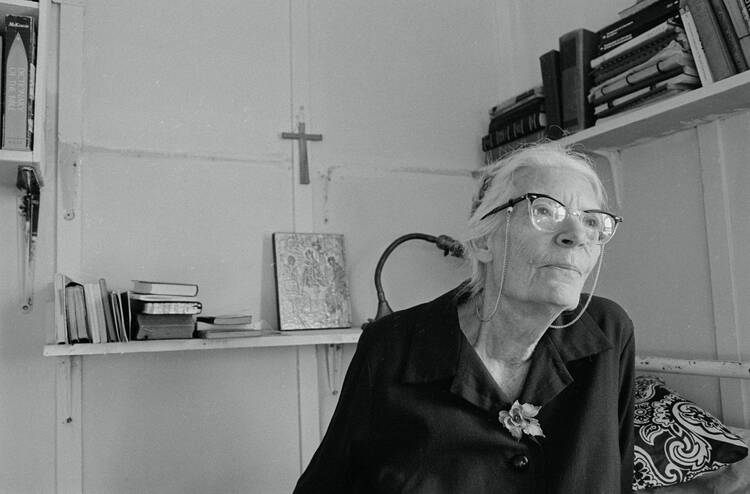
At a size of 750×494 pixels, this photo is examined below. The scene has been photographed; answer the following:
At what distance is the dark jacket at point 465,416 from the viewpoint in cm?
124

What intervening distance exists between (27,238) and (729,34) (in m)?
2.15

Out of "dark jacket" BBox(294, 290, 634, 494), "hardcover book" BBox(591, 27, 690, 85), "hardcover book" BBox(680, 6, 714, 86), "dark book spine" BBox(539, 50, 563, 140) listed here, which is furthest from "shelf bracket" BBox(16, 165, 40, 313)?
"hardcover book" BBox(680, 6, 714, 86)

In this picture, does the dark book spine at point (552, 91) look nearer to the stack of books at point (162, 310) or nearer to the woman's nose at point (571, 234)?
the woman's nose at point (571, 234)

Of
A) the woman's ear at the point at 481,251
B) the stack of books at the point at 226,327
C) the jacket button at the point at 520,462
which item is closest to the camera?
the jacket button at the point at 520,462

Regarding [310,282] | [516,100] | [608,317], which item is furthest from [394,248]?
[608,317]

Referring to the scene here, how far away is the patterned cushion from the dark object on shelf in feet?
3.06

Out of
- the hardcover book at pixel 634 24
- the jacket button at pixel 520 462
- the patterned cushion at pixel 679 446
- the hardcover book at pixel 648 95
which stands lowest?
the patterned cushion at pixel 679 446

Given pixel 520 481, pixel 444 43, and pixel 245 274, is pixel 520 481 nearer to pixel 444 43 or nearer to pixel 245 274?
pixel 245 274

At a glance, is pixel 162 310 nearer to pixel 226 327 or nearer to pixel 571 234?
pixel 226 327

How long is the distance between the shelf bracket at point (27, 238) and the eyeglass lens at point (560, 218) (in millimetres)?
1600

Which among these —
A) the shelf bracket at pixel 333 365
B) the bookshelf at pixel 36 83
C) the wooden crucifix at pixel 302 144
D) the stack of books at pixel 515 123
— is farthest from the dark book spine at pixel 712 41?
the bookshelf at pixel 36 83

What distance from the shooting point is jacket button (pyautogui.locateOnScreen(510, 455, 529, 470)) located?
48.0 inches

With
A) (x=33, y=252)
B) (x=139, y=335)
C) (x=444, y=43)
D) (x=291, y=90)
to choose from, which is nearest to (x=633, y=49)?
(x=444, y=43)

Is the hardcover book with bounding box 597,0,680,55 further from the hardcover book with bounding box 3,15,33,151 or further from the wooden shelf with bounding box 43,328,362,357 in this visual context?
the hardcover book with bounding box 3,15,33,151
